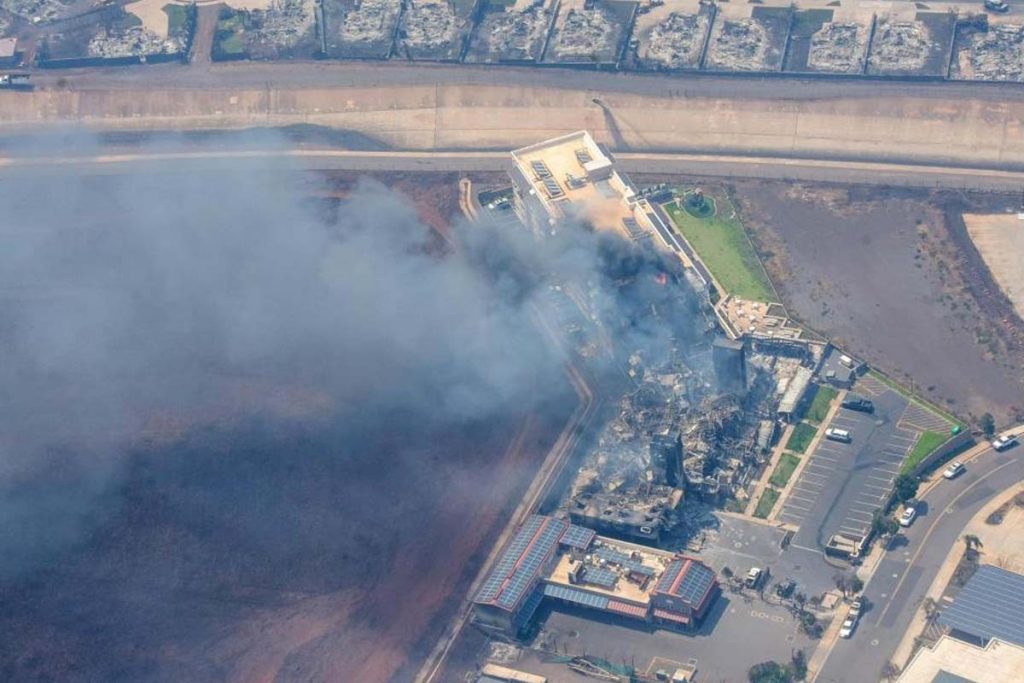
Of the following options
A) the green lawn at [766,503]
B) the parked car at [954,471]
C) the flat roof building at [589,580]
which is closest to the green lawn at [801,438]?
the green lawn at [766,503]

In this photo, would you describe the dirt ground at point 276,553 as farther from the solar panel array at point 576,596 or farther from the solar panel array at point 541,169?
the solar panel array at point 541,169

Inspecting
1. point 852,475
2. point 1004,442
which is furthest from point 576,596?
point 1004,442

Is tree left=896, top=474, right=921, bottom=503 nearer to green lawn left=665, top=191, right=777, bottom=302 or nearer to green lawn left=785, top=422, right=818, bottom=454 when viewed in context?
green lawn left=785, top=422, right=818, bottom=454

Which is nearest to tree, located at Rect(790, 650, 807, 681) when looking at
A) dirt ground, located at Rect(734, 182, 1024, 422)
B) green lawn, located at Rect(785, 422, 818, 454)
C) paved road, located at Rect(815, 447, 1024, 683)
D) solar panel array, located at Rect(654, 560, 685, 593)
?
paved road, located at Rect(815, 447, 1024, 683)

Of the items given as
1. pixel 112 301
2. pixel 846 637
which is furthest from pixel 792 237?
pixel 112 301

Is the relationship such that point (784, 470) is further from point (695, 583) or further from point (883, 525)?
point (695, 583)
